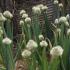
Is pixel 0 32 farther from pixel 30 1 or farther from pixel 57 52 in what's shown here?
pixel 30 1

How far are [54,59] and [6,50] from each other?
1.29 feet

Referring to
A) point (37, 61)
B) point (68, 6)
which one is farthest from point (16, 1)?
point (37, 61)

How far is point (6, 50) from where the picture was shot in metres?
1.87

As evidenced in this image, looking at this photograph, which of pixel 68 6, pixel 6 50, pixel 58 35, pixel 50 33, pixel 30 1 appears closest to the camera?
pixel 6 50

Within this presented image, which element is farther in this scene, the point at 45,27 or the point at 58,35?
the point at 45,27

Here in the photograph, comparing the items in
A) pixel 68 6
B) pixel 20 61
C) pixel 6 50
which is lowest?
pixel 20 61

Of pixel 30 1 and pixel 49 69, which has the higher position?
pixel 30 1

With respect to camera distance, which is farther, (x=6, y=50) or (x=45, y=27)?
(x=45, y=27)

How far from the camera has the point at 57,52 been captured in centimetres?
150

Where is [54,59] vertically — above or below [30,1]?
below

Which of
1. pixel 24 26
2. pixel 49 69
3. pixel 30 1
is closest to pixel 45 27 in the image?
pixel 24 26

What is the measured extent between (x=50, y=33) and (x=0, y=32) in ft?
1.91

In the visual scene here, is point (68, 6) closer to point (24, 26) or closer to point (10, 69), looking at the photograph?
point (24, 26)

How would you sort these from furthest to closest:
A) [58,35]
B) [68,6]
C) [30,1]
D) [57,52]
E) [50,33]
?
1. [30,1]
2. [68,6]
3. [50,33]
4. [58,35]
5. [57,52]
